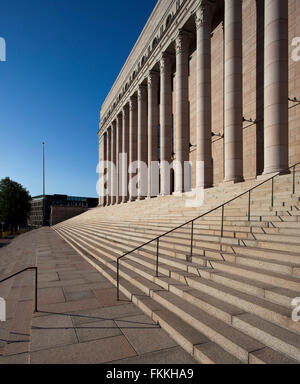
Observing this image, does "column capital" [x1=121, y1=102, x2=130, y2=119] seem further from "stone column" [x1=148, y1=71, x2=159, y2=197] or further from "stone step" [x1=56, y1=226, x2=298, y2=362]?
"stone step" [x1=56, y1=226, x2=298, y2=362]

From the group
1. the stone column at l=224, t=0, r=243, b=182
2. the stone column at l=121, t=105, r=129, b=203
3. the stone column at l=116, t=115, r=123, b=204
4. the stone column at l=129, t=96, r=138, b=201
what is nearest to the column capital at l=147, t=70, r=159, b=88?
the stone column at l=129, t=96, r=138, b=201

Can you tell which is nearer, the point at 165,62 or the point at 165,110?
the point at 165,110

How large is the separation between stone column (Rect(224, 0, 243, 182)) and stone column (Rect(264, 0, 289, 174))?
9.75 feet

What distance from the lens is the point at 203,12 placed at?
2031 centimetres

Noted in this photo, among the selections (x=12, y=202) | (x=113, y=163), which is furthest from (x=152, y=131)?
(x=12, y=202)

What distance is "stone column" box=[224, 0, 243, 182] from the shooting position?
1702cm

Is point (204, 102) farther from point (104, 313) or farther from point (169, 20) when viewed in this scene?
point (104, 313)

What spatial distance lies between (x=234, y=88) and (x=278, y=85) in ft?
12.0

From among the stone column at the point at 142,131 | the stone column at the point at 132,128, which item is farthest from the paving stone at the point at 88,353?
the stone column at the point at 132,128

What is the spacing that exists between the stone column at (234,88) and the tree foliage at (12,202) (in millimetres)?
65509

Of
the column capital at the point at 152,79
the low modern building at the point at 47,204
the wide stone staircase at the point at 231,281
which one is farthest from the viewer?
the low modern building at the point at 47,204

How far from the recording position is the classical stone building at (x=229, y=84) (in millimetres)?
13969

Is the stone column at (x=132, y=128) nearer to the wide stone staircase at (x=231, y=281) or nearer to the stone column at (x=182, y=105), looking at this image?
the stone column at (x=182, y=105)

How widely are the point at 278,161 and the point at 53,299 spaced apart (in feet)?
41.6
